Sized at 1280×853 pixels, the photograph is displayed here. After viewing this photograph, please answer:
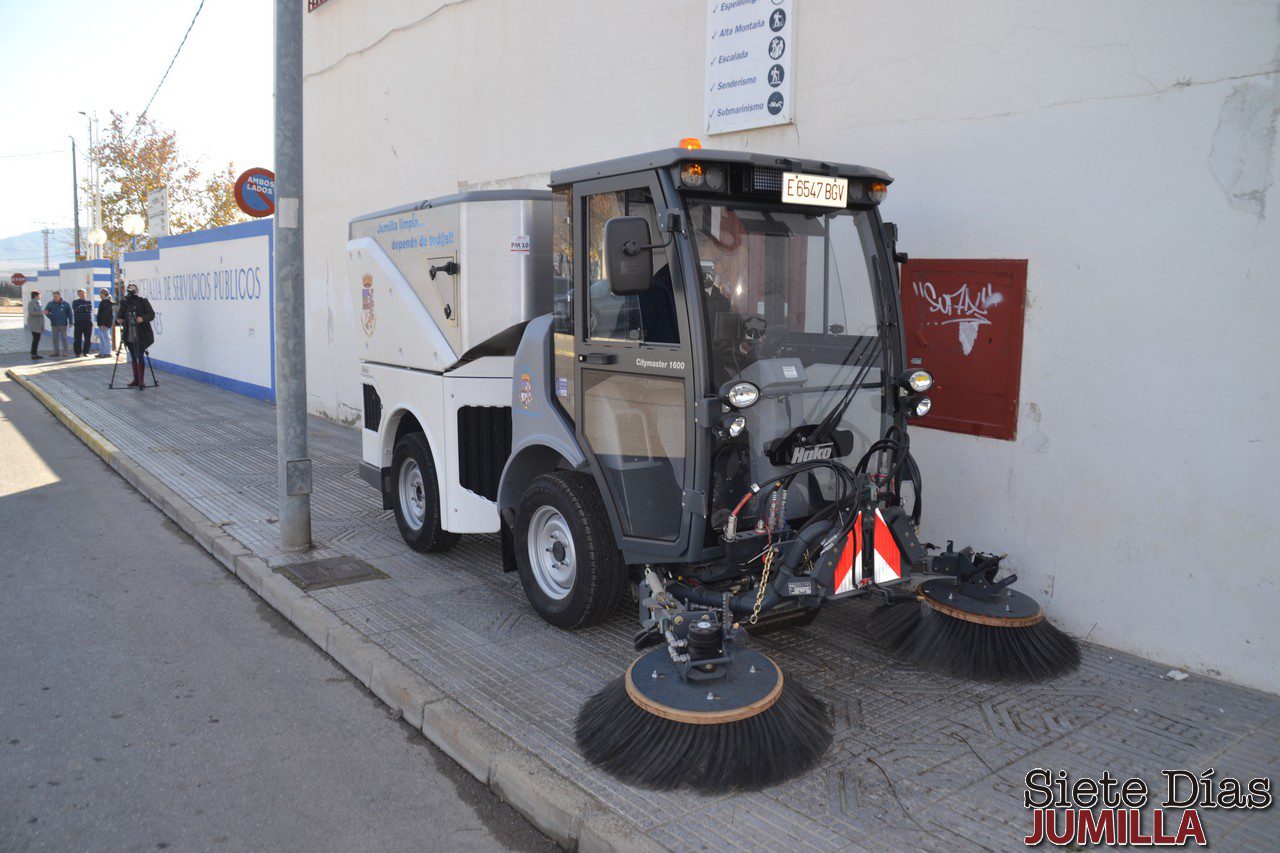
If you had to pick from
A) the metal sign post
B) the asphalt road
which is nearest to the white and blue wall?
the metal sign post

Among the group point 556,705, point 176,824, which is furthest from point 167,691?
point 556,705

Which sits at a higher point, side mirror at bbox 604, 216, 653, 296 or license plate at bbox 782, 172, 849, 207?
license plate at bbox 782, 172, 849, 207

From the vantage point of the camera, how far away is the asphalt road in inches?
137

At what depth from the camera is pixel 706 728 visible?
140 inches

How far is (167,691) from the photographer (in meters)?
4.68

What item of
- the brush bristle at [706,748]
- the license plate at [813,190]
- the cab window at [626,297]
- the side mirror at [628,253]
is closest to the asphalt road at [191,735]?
the brush bristle at [706,748]

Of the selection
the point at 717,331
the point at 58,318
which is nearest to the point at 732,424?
the point at 717,331

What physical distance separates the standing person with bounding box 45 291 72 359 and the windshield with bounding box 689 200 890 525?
25.8 m

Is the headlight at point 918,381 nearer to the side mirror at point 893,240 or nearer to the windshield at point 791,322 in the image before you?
the windshield at point 791,322

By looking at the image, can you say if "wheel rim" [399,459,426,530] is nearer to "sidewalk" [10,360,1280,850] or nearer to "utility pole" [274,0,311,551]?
"sidewalk" [10,360,1280,850]

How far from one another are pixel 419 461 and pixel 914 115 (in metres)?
4.02

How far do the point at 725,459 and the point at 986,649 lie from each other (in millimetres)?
1654

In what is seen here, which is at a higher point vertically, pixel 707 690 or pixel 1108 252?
pixel 1108 252

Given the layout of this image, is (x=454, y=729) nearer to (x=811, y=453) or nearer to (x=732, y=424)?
(x=732, y=424)
